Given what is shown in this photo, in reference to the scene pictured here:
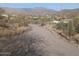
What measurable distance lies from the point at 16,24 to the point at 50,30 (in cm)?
28

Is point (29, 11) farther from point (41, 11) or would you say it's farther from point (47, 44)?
point (47, 44)

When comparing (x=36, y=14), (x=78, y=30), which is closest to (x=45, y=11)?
(x=36, y=14)

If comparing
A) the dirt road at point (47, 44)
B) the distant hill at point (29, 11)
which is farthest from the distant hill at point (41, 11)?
the dirt road at point (47, 44)

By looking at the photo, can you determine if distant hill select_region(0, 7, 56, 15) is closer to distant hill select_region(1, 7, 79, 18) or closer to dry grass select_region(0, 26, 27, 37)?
distant hill select_region(1, 7, 79, 18)

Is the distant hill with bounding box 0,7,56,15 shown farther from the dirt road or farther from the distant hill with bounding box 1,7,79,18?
the dirt road

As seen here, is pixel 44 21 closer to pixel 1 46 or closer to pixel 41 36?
pixel 41 36

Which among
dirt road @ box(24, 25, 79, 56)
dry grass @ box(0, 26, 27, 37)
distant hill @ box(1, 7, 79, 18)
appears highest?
distant hill @ box(1, 7, 79, 18)

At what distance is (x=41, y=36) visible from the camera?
368cm

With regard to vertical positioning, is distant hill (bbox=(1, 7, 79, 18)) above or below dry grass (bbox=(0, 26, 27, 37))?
above

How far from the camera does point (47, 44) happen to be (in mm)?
3676

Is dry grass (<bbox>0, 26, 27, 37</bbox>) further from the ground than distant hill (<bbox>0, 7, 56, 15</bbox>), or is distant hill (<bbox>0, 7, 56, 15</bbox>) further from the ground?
distant hill (<bbox>0, 7, 56, 15</bbox>)

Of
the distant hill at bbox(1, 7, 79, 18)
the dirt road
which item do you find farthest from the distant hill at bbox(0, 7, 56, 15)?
the dirt road

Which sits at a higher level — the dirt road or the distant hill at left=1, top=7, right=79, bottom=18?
the distant hill at left=1, top=7, right=79, bottom=18

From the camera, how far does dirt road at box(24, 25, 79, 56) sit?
3.67 metres
